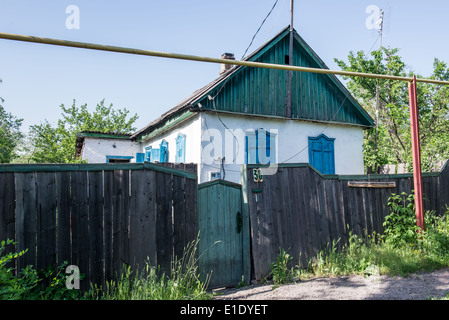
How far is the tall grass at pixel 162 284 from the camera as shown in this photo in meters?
4.64

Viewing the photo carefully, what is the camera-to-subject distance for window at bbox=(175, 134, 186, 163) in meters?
12.2

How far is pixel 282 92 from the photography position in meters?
12.5

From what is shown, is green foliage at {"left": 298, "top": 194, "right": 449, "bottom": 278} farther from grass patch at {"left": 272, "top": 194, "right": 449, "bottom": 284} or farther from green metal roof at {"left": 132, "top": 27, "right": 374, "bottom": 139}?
green metal roof at {"left": 132, "top": 27, "right": 374, "bottom": 139}

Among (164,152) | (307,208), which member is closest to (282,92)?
(164,152)

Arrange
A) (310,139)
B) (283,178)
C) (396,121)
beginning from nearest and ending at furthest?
(283,178) → (310,139) → (396,121)

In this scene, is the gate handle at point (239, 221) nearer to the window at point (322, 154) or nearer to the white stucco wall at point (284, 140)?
the white stucco wall at point (284, 140)

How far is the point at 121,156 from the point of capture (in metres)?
19.1

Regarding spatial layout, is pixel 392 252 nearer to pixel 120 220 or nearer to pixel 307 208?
pixel 307 208

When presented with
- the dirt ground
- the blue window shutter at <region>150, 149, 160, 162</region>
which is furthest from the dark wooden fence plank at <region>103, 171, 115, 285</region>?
the blue window shutter at <region>150, 149, 160, 162</region>

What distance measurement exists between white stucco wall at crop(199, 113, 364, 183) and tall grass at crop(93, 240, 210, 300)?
5486 mm

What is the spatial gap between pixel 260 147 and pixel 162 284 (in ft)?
25.8

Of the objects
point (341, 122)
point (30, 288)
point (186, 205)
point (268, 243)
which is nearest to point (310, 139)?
point (341, 122)

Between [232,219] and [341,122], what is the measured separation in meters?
9.09
